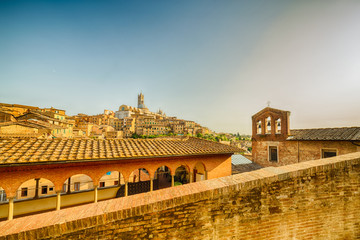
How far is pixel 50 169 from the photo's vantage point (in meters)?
5.53

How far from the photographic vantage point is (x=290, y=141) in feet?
47.7

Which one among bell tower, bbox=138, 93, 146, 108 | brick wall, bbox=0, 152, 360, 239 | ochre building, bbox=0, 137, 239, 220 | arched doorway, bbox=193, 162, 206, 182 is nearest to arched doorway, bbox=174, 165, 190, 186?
arched doorway, bbox=193, 162, 206, 182

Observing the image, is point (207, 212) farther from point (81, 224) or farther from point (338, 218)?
point (338, 218)

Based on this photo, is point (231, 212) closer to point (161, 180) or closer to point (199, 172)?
point (199, 172)

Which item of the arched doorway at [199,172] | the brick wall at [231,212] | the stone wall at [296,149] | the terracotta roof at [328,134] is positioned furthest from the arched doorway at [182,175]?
the terracotta roof at [328,134]

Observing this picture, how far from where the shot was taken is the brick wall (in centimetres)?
230

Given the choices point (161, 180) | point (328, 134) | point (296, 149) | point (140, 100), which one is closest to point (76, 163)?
point (161, 180)

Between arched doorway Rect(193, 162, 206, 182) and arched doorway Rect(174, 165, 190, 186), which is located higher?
arched doorway Rect(193, 162, 206, 182)

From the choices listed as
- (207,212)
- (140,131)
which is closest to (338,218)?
(207,212)

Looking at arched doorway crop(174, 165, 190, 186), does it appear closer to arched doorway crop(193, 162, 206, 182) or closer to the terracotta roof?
arched doorway crop(193, 162, 206, 182)

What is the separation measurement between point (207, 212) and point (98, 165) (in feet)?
17.3

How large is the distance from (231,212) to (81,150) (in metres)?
5.88

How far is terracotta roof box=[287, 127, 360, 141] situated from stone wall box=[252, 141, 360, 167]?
1.36ft

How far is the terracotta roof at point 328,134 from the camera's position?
1107 cm
